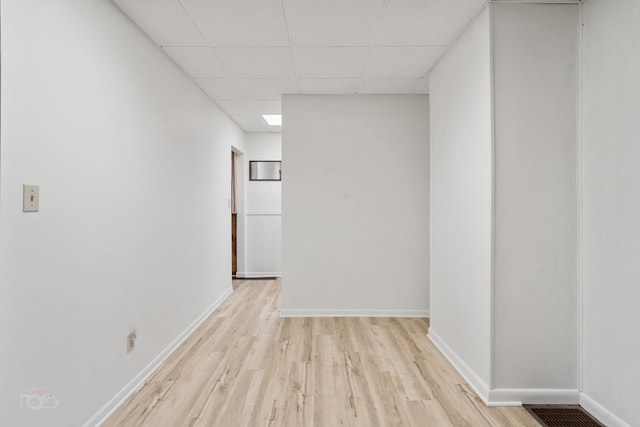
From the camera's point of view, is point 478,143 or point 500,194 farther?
point 478,143

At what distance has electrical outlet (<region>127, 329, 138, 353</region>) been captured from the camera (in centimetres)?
243

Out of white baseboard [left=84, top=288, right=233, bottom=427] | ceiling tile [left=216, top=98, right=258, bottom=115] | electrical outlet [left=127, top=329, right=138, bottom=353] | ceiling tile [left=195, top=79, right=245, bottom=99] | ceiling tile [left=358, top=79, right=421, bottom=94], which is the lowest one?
white baseboard [left=84, top=288, right=233, bottom=427]

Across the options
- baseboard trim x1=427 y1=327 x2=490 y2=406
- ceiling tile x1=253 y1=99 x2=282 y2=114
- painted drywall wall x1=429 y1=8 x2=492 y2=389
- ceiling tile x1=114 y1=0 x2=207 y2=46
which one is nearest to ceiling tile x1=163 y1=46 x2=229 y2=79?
ceiling tile x1=114 y1=0 x2=207 y2=46

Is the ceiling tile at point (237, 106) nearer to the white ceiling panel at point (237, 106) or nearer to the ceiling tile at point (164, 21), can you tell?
the white ceiling panel at point (237, 106)

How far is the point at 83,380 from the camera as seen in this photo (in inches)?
76.8

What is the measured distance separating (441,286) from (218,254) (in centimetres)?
264

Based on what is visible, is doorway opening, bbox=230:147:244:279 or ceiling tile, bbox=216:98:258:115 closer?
ceiling tile, bbox=216:98:258:115

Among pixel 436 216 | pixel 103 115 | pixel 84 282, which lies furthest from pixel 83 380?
pixel 436 216

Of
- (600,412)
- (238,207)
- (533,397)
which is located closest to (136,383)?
(533,397)

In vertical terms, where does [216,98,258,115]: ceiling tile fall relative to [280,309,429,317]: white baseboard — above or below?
above

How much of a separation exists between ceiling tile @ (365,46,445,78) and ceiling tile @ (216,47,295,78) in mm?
724

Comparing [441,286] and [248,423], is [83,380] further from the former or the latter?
[441,286]

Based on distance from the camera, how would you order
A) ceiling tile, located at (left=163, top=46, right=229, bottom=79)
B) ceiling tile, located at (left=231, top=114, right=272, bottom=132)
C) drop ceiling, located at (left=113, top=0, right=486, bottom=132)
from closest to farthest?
drop ceiling, located at (left=113, top=0, right=486, bottom=132)
ceiling tile, located at (left=163, top=46, right=229, bottom=79)
ceiling tile, located at (left=231, top=114, right=272, bottom=132)

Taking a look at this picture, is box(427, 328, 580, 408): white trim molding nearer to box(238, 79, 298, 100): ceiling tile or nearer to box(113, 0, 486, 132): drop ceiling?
box(113, 0, 486, 132): drop ceiling
